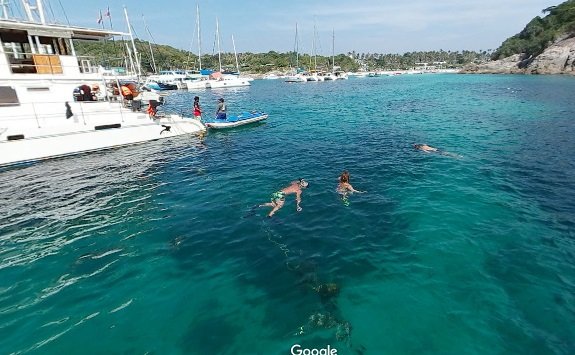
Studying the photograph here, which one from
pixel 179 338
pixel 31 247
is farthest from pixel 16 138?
pixel 179 338

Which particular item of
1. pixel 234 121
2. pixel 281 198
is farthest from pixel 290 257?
pixel 234 121

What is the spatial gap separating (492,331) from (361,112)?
124ft

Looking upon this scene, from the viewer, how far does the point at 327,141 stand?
1032 inches

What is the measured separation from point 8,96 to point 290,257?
23.0 metres

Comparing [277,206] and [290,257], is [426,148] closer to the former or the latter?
[277,206]

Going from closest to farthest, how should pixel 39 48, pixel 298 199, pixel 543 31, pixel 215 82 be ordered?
pixel 298 199, pixel 39 48, pixel 215 82, pixel 543 31

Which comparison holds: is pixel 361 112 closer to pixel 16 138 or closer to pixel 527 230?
pixel 527 230

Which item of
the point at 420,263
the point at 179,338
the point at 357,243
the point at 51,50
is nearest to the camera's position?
the point at 179,338

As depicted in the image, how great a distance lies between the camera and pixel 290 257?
33.1ft

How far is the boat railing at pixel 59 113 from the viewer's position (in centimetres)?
2103

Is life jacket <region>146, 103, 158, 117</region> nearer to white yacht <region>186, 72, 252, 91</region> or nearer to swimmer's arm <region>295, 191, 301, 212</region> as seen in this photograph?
swimmer's arm <region>295, 191, 301, 212</region>

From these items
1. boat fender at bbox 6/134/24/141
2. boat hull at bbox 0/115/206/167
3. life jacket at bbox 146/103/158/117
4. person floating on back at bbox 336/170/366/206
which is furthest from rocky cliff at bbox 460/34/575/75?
boat fender at bbox 6/134/24/141

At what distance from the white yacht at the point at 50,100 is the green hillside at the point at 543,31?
14848 cm

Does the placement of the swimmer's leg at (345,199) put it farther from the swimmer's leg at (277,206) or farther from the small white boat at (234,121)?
the small white boat at (234,121)
